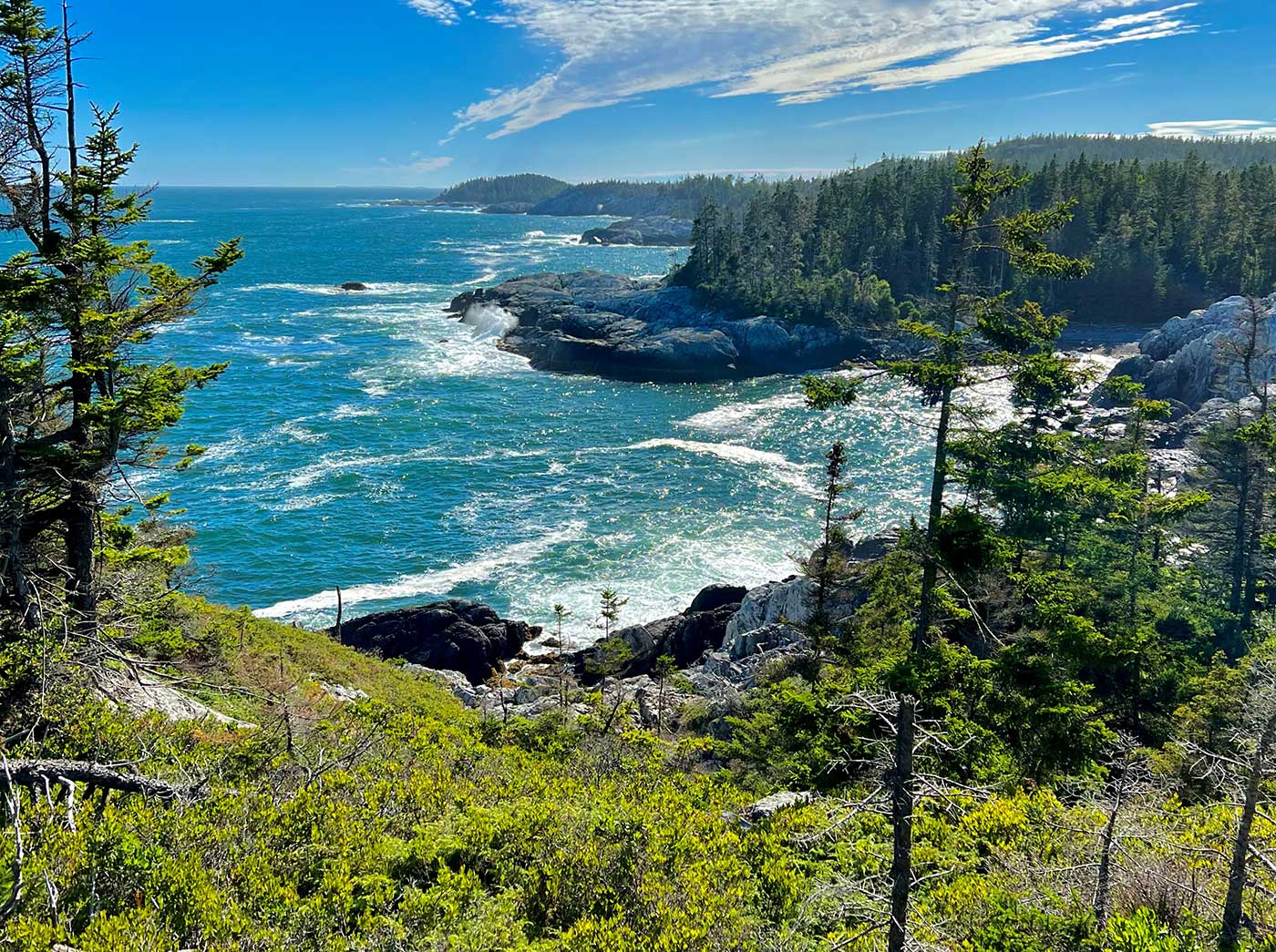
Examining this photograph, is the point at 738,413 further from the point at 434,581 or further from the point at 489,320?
the point at 489,320

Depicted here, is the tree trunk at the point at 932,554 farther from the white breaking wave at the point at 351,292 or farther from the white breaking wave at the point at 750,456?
the white breaking wave at the point at 351,292

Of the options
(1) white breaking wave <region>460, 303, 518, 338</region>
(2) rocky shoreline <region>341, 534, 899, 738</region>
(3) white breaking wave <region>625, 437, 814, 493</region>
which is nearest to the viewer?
(2) rocky shoreline <region>341, 534, 899, 738</region>

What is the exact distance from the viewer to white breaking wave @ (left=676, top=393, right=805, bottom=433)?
6209cm

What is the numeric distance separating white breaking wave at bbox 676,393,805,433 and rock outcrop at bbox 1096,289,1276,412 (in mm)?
25998

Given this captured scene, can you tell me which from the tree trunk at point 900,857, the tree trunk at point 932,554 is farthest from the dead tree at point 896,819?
the tree trunk at point 932,554

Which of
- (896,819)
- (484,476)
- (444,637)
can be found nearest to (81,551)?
(896,819)

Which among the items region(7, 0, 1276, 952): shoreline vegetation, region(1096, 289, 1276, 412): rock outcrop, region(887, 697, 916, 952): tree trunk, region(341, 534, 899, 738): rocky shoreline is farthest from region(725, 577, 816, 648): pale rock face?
region(1096, 289, 1276, 412): rock outcrop

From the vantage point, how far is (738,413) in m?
65.9

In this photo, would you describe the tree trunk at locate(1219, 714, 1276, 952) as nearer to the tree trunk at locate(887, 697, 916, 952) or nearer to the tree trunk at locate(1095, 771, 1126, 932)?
the tree trunk at locate(1095, 771, 1126, 932)

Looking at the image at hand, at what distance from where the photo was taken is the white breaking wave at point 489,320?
9169 cm

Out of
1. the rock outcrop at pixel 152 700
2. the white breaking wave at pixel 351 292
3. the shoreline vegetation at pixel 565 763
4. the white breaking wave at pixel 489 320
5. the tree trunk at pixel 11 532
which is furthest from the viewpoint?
the white breaking wave at pixel 351 292

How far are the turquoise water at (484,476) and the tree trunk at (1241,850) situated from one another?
15.9 meters

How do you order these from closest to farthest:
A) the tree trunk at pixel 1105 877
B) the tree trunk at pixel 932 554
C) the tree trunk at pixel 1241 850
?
1. the tree trunk at pixel 1241 850
2. the tree trunk at pixel 1105 877
3. the tree trunk at pixel 932 554

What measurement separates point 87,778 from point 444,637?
2394 cm
